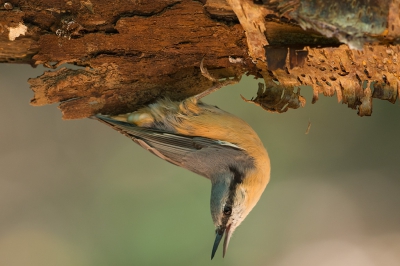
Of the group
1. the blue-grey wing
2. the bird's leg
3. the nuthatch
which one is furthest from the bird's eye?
the bird's leg

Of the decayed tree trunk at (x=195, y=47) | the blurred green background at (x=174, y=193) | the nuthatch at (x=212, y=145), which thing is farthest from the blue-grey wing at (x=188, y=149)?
the blurred green background at (x=174, y=193)

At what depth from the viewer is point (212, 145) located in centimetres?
221

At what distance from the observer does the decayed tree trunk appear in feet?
4.34

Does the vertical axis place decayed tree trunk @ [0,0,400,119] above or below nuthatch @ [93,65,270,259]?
above

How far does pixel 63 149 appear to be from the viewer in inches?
127

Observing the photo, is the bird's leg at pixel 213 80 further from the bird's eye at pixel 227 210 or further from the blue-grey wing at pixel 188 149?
the bird's eye at pixel 227 210

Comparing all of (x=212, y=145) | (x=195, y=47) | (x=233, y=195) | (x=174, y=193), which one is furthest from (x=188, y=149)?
(x=174, y=193)

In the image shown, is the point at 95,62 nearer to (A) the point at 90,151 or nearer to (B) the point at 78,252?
(A) the point at 90,151

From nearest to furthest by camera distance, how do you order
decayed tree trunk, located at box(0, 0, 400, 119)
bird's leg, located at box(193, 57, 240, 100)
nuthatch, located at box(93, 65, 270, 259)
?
decayed tree trunk, located at box(0, 0, 400, 119) < bird's leg, located at box(193, 57, 240, 100) < nuthatch, located at box(93, 65, 270, 259)

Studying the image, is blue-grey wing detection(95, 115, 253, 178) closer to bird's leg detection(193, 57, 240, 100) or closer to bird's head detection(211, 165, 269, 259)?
bird's head detection(211, 165, 269, 259)

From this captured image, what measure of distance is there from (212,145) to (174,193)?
1.15 metres

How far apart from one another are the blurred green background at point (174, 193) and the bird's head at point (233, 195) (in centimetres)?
88

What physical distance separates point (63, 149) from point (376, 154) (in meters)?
2.23

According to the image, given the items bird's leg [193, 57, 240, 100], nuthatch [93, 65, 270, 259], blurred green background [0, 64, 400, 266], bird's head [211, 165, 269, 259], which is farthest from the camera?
blurred green background [0, 64, 400, 266]
